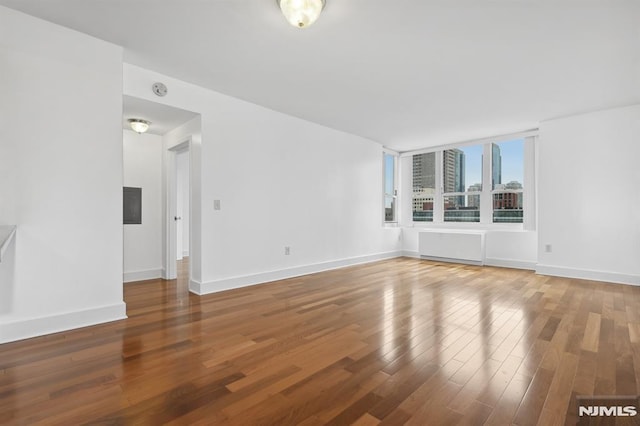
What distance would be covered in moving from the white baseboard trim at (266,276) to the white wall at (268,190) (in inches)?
0.6

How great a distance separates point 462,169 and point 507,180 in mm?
1055

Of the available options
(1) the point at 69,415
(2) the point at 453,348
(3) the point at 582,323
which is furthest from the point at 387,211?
(1) the point at 69,415

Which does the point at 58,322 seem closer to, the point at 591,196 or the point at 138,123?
the point at 138,123

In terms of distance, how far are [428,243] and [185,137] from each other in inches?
216

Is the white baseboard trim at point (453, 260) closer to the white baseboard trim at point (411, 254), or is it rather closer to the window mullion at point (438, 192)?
the white baseboard trim at point (411, 254)

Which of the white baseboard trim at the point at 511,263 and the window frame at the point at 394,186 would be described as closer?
the white baseboard trim at the point at 511,263

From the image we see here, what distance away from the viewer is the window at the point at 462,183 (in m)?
6.68

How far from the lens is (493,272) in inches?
212

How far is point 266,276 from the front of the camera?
4.52 metres

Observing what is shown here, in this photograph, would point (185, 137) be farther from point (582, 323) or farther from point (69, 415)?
point (582, 323)

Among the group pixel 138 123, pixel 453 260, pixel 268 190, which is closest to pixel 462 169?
pixel 453 260

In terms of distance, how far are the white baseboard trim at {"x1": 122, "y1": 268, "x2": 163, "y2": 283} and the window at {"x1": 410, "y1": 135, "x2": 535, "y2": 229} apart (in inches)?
241

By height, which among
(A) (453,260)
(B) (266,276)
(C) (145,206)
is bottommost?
(A) (453,260)

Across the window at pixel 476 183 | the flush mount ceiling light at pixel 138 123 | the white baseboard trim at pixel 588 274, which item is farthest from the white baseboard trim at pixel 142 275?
the white baseboard trim at pixel 588 274
